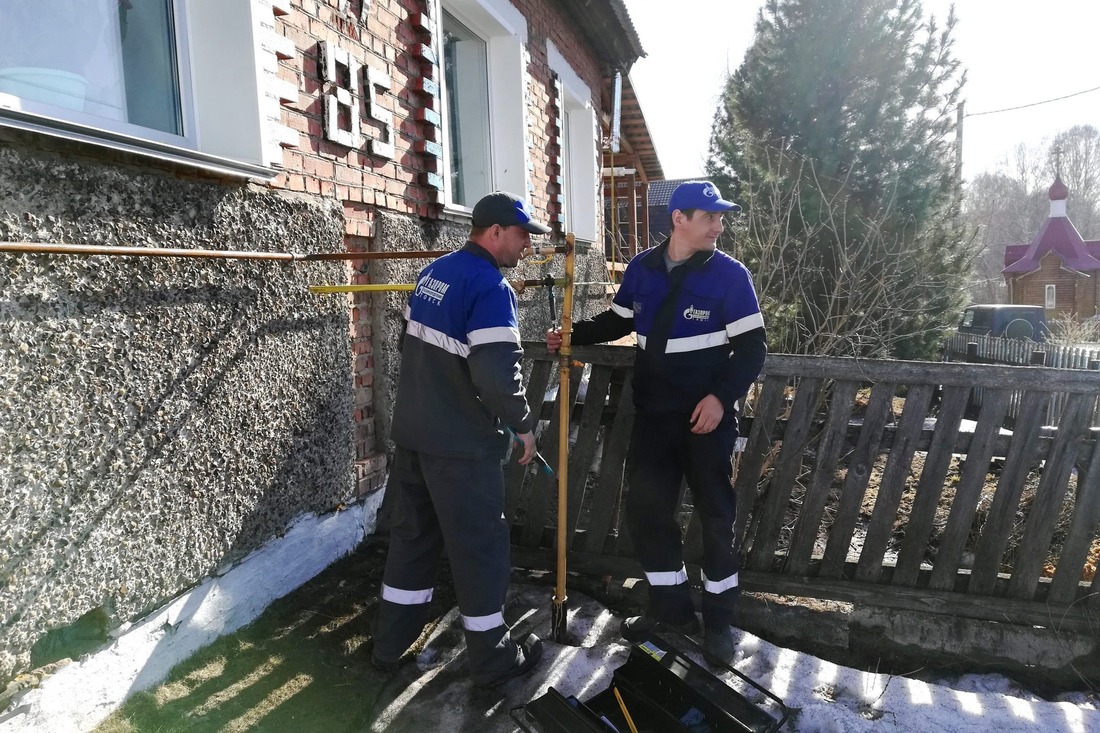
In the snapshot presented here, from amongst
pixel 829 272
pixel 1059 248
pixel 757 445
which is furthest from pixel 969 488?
pixel 1059 248

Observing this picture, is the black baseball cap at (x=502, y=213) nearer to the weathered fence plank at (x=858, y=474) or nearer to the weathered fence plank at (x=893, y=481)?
the weathered fence plank at (x=858, y=474)

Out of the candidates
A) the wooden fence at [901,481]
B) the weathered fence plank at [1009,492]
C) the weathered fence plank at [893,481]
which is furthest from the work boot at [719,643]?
the weathered fence plank at [1009,492]

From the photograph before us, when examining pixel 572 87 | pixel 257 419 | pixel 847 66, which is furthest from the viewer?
pixel 847 66

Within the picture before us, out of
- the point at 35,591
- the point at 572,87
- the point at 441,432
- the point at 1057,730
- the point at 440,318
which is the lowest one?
the point at 1057,730

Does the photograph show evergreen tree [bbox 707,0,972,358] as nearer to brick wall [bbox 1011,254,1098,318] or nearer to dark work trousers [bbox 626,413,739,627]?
dark work trousers [bbox 626,413,739,627]

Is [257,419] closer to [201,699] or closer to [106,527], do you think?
[106,527]

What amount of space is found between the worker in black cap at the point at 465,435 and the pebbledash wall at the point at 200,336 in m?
0.74

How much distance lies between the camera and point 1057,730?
8.64 feet

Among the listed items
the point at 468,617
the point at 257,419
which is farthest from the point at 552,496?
the point at 257,419

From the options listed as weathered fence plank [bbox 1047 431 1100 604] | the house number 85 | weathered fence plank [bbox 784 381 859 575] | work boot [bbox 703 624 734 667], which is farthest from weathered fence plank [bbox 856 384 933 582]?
the house number 85

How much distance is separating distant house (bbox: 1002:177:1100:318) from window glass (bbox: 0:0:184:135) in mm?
36712

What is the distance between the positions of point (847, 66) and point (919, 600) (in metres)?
10.9

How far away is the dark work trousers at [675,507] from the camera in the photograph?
3.10 m

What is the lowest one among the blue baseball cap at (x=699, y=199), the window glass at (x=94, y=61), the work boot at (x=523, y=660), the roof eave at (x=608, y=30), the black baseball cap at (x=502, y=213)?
the work boot at (x=523, y=660)
